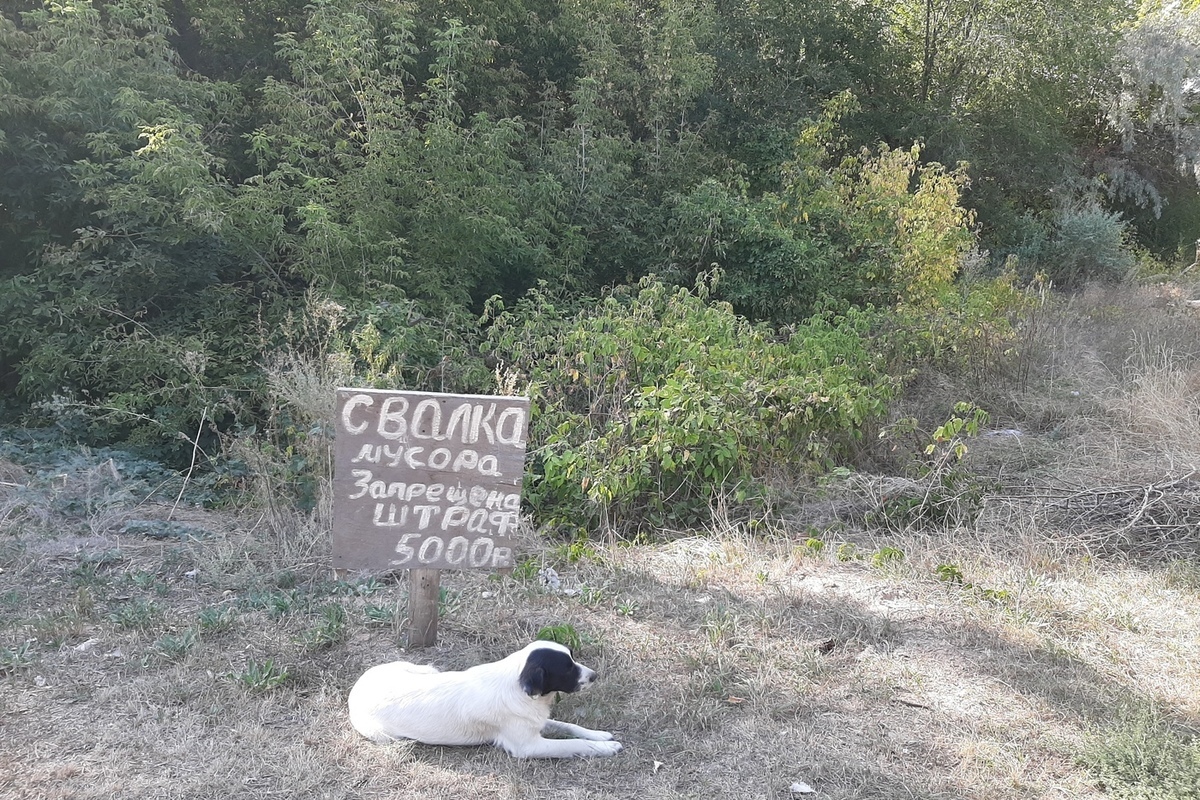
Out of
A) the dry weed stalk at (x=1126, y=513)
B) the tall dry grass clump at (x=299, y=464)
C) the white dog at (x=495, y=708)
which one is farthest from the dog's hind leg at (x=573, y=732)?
the dry weed stalk at (x=1126, y=513)

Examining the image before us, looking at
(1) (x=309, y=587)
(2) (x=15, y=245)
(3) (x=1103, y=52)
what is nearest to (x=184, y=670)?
(1) (x=309, y=587)

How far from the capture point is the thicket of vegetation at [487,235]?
5898 mm

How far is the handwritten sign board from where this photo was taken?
328 cm

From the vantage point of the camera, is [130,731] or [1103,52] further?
[1103,52]

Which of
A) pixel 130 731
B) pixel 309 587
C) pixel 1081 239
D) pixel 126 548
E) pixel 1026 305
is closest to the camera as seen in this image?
pixel 130 731

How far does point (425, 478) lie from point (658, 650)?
3.88 ft

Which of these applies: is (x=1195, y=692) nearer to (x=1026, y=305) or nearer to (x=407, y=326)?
(x=407, y=326)

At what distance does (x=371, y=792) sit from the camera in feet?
8.86

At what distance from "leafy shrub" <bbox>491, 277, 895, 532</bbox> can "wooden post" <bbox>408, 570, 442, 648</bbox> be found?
1.61m

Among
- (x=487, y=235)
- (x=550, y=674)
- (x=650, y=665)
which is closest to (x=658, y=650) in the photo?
Answer: (x=650, y=665)

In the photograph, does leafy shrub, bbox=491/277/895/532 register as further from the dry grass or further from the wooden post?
the wooden post

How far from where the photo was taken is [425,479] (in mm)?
3340

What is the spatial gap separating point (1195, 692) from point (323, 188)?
7116 millimetres

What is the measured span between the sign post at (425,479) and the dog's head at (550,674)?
0.66 metres
